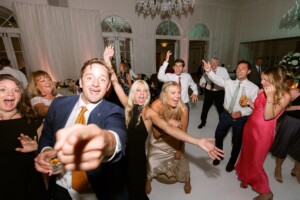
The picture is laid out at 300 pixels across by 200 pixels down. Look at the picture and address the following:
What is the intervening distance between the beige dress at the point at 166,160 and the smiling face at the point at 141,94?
61 centimetres

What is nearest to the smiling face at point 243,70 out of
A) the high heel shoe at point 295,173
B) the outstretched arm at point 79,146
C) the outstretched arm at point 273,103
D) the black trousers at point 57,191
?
the outstretched arm at point 273,103

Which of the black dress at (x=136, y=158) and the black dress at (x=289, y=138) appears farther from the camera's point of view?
the black dress at (x=289, y=138)

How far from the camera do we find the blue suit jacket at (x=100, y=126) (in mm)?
1142

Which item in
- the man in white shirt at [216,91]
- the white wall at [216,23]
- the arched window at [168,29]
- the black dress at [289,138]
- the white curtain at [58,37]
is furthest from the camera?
the arched window at [168,29]

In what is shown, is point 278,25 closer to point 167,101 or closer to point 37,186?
point 167,101

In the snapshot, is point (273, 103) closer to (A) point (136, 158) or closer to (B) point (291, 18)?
(A) point (136, 158)

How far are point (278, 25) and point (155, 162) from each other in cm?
941

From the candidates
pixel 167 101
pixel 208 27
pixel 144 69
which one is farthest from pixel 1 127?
pixel 208 27

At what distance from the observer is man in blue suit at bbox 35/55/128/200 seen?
1130 millimetres

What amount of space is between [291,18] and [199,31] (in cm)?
409

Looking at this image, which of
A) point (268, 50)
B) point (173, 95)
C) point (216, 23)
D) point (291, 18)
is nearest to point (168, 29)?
point (216, 23)

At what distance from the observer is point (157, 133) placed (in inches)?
87.3

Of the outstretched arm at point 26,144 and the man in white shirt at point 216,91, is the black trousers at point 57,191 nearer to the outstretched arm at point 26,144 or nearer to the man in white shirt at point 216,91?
the outstretched arm at point 26,144

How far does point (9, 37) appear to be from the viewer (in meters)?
6.07
